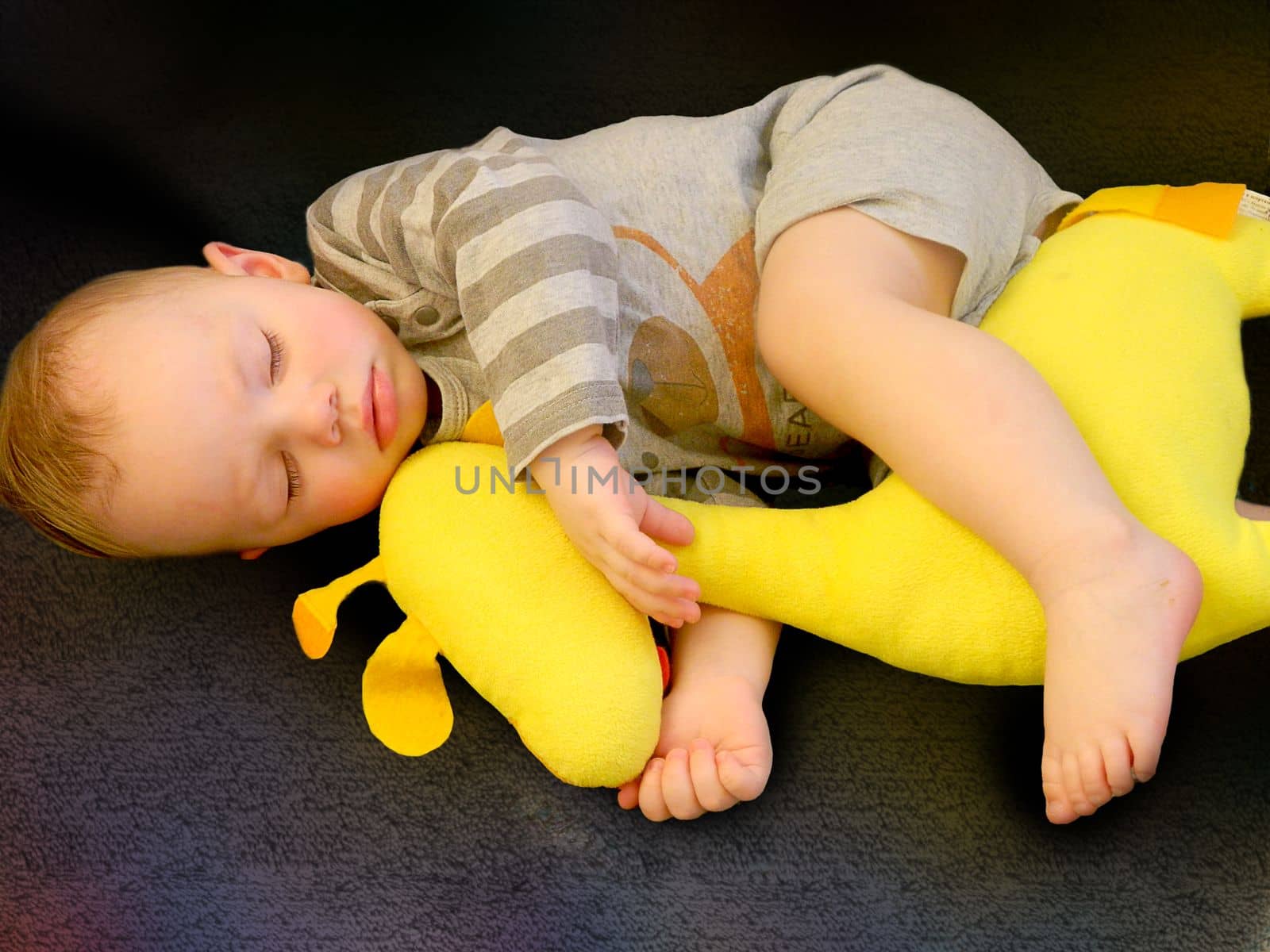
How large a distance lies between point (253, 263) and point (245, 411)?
212 mm

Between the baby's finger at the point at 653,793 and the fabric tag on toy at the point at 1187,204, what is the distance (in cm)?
54

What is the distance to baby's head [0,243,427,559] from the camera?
0.74 metres

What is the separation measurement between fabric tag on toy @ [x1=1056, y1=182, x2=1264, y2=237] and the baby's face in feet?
1.84

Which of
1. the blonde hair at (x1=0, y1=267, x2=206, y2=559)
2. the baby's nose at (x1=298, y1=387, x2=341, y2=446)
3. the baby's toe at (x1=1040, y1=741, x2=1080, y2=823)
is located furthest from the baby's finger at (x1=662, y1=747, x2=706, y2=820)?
the blonde hair at (x1=0, y1=267, x2=206, y2=559)

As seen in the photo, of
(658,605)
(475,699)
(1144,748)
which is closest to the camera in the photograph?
(1144,748)

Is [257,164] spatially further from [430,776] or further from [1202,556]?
[1202,556]

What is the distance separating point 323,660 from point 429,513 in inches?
7.7

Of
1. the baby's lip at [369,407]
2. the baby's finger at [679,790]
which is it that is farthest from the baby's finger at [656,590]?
the baby's lip at [369,407]

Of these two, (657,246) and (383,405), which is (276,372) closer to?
(383,405)

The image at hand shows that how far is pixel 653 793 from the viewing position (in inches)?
29.7

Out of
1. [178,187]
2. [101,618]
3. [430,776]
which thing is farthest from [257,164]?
[430,776]

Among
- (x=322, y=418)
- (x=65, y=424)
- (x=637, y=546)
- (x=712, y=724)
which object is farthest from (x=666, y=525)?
(x=65, y=424)

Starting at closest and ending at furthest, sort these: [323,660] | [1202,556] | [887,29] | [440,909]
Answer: [1202,556] → [440,909] → [323,660] → [887,29]

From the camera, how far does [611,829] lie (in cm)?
79
